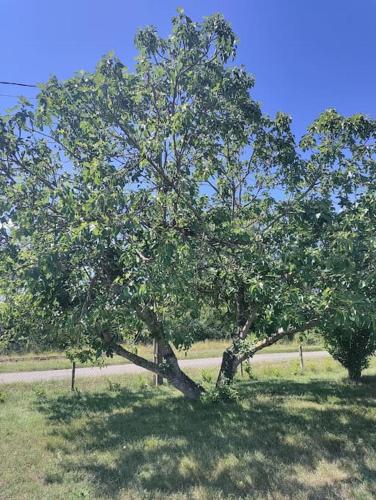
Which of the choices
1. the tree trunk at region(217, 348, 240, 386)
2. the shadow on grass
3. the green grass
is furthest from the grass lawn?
the green grass

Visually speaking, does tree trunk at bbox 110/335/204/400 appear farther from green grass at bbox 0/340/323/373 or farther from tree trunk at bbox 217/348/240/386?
green grass at bbox 0/340/323/373

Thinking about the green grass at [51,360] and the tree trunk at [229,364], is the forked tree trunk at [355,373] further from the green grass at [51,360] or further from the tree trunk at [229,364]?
the tree trunk at [229,364]

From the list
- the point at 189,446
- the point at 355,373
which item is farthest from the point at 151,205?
the point at 355,373

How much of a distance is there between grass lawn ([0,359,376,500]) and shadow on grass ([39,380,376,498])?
0.01 m

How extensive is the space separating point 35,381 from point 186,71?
10.3 m

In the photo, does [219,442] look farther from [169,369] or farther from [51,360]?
[51,360]

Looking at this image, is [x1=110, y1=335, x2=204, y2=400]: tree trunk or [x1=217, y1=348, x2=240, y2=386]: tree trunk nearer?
[x1=110, y1=335, x2=204, y2=400]: tree trunk

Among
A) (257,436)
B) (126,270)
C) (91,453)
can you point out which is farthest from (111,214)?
(257,436)

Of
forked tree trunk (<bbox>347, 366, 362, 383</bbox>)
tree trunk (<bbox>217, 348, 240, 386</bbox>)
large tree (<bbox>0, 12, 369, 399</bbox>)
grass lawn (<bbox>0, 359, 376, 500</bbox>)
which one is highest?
large tree (<bbox>0, 12, 369, 399</bbox>)

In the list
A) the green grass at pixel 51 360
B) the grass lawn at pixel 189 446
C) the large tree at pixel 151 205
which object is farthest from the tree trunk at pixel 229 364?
the green grass at pixel 51 360

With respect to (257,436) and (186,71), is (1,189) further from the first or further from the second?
(257,436)

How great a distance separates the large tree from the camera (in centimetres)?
539

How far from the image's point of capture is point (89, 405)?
384 inches

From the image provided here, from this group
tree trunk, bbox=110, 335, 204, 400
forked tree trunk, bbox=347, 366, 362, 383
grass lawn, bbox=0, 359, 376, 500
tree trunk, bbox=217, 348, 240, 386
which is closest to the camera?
grass lawn, bbox=0, 359, 376, 500
